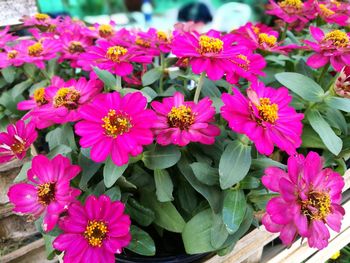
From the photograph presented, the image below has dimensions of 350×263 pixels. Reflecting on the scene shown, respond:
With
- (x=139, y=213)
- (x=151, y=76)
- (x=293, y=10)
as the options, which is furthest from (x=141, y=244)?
(x=293, y=10)

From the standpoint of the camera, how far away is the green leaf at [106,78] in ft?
1.94

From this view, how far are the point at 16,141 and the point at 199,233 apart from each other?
0.32 meters

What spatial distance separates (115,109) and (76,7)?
1144 millimetres

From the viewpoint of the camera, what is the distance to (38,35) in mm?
872

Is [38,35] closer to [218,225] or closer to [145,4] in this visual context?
[218,225]

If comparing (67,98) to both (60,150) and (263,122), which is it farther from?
(263,122)

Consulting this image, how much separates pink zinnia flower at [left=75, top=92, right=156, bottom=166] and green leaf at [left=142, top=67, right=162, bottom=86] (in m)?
0.22

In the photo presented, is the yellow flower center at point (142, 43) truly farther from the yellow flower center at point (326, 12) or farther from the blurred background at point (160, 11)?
the blurred background at point (160, 11)

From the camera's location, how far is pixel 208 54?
0.53 meters

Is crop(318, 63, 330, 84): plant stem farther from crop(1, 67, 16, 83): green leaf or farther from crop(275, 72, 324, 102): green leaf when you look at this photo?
crop(1, 67, 16, 83): green leaf

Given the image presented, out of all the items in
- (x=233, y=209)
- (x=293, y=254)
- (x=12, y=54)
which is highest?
(x=12, y=54)

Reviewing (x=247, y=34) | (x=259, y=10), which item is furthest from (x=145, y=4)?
(x=247, y=34)

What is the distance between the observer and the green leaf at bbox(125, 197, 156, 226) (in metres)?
0.56

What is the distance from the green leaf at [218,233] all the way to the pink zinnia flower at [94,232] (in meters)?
0.14
